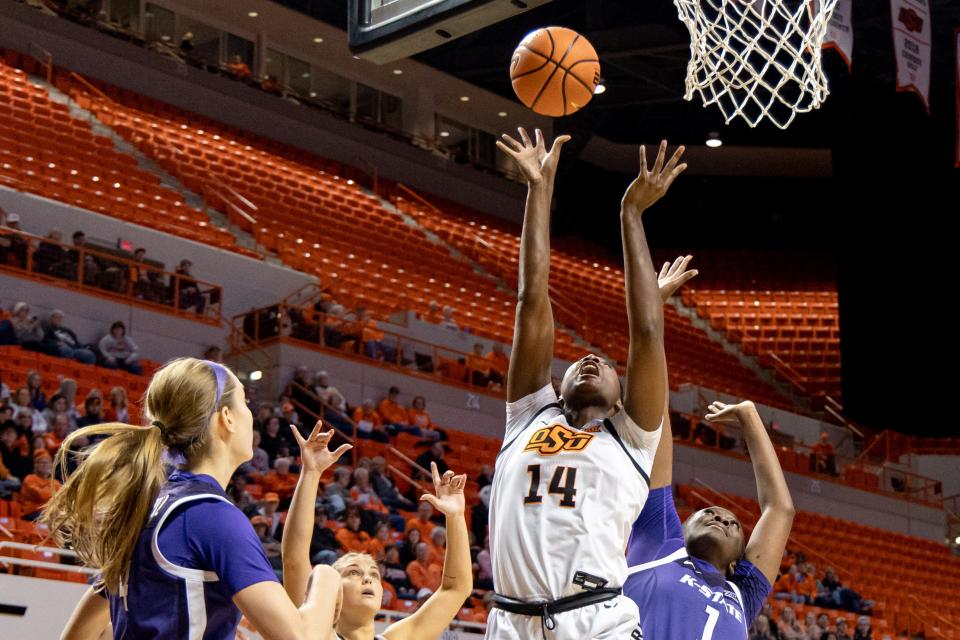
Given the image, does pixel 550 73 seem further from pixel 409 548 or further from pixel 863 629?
pixel 863 629

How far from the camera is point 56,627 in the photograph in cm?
889

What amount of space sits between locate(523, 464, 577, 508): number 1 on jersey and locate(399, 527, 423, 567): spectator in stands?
8194 mm

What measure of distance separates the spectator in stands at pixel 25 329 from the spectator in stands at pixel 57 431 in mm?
1961

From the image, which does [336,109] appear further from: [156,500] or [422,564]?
[156,500]

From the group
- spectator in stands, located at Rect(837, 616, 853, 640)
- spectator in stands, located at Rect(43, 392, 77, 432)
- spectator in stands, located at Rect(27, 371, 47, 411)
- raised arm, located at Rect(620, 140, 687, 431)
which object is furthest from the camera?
spectator in stands, located at Rect(837, 616, 853, 640)

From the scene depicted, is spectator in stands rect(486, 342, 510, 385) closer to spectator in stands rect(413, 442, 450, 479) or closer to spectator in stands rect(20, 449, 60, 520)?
spectator in stands rect(413, 442, 450, 479)

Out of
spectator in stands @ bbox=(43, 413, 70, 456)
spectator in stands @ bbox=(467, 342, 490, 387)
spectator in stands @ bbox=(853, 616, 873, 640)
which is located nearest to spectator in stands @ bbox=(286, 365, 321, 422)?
spectator in stands @ bbox=(467, 342, 490, 387)

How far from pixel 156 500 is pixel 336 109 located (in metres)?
21.0

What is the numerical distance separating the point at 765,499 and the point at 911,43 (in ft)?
38.0

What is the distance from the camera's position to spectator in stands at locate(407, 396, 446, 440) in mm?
15234

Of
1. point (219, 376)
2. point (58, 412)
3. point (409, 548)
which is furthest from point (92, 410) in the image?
point (219, 376)

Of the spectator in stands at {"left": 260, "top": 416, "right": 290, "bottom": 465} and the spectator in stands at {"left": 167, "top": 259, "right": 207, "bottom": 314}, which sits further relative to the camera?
the spectator in stands at {"left": 167, "top": 259, "right": 207, "bottom": 314}

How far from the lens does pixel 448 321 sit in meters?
18.4

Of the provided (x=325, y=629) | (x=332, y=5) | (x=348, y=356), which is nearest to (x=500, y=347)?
(x=348, y=356)
